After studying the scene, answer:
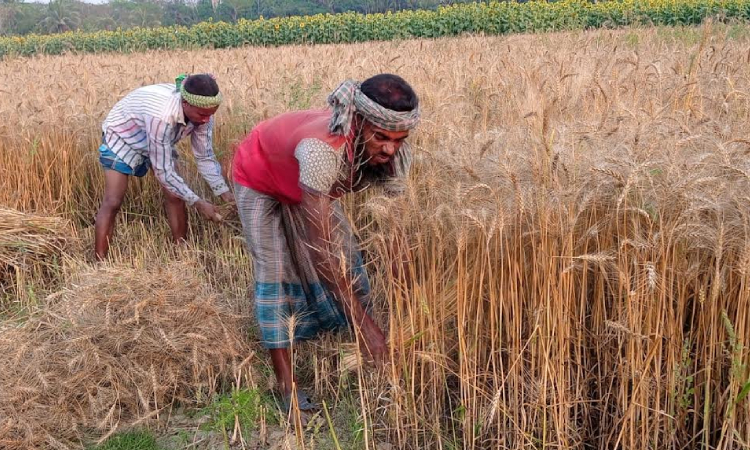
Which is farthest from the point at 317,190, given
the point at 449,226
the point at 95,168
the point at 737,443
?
the point at 95,168

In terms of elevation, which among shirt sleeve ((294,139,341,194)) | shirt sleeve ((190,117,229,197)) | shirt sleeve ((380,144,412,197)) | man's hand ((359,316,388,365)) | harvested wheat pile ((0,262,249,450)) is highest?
shirt sleeve ((294,139,341,194))

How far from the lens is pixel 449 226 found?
254cm

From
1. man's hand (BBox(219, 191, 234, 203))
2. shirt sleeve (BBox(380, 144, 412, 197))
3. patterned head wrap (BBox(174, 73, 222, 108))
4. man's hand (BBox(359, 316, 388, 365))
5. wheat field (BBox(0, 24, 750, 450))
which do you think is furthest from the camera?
man's hand (BBox(219, 191, 234, 203))

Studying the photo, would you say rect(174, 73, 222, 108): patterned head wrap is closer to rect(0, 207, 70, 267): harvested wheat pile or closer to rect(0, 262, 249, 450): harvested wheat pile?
rect(0, 262, 249, 450): harvested wheat pile

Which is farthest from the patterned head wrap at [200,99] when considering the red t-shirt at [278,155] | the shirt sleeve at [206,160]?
the red t-shirt at [278,155]

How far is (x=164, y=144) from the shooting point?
13.9 feet

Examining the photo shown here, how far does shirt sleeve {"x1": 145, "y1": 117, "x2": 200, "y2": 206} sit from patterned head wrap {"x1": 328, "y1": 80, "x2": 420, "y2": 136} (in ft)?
6.13

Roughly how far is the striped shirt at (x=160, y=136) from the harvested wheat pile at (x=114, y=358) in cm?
95

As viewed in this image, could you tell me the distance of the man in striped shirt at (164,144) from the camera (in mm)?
4211

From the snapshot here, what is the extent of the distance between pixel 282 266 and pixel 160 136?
1.51 m

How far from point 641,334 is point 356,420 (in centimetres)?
122

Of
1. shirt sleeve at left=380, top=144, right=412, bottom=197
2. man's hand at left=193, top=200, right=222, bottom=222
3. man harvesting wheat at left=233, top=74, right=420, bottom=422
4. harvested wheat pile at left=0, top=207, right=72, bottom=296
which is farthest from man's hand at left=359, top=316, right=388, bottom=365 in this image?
harvested wheat pile at left=0, top=207, right=72, bottom=296

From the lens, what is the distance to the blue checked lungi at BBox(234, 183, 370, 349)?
311 centimetres

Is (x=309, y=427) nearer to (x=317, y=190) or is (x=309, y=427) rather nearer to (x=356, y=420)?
(x=356, y=420)
